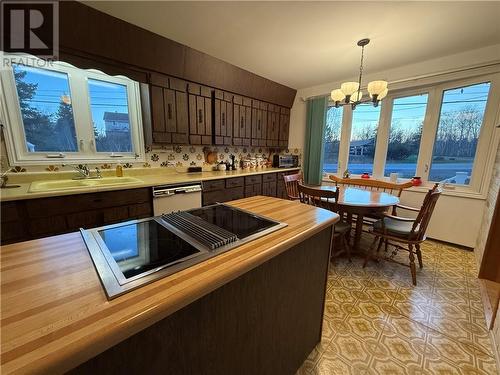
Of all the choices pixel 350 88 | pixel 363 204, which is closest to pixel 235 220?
pixel 363 204

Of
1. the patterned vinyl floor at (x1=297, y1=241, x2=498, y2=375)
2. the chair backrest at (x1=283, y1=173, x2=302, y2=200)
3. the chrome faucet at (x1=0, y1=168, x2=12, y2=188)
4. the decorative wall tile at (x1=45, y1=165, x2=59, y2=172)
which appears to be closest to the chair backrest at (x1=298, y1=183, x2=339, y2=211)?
the chair backrest at (x1=283, y1=173, x2=302, y2=200)

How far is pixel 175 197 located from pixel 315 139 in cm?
270

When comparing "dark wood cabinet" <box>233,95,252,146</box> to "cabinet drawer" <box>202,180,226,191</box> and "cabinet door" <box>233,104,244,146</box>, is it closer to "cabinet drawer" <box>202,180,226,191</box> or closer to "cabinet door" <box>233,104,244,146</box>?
"cabinet door" <box>233,104,244,146</box>

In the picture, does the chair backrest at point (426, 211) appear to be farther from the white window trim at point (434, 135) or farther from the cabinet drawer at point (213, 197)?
the cabinet drawer at point (213, 197)

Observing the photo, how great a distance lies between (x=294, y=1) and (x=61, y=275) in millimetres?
2232

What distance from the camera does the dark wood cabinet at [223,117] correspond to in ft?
9.85

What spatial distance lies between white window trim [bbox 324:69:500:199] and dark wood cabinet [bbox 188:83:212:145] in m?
2.35

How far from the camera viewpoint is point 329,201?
216 centimetres

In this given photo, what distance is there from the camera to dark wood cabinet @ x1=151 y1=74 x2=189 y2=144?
2.41 m

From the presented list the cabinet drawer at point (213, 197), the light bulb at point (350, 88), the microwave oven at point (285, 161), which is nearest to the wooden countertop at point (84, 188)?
the cabinet drawer at point (213, 197)

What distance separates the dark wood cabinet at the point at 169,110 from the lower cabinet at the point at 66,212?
79 cm

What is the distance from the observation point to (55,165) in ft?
6.97

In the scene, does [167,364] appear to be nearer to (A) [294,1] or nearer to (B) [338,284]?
(B) [338,284]

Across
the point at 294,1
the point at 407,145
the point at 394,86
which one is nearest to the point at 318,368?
the point at 294,1
